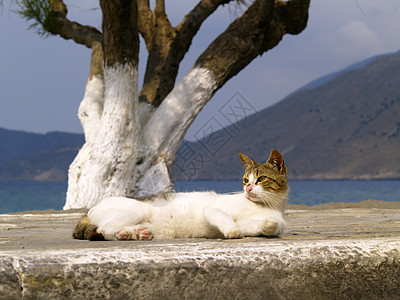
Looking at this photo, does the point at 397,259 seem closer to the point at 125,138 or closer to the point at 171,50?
the point at 125,138

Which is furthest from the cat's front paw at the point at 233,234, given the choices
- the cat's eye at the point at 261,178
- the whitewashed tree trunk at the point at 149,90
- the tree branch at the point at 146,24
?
the tree branch at the point at 146,24

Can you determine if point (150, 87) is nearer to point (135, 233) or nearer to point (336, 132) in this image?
point (135, 233)

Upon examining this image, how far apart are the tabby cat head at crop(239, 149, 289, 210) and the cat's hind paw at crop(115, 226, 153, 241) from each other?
0.72 meters

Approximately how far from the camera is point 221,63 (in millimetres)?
8547

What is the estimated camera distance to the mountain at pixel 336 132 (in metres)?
65.0

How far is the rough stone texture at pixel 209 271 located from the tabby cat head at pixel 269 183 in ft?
2.36

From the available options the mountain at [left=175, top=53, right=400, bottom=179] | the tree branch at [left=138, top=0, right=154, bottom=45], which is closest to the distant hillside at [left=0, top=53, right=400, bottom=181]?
the mountain at [left=175, top=53, right=400, bottom=179]

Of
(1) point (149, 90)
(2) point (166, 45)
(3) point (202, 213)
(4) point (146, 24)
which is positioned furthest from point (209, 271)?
(4) point (146, 24)

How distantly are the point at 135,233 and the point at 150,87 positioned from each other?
711cm

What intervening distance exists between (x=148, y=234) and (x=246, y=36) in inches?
258

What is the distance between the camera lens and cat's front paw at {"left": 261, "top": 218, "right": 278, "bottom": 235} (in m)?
2.74

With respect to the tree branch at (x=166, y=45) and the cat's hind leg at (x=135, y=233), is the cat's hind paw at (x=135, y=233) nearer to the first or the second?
the cat's hind leg at (x=135, y=233)

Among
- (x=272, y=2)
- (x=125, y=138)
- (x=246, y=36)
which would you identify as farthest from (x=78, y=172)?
(x=272, y=2)

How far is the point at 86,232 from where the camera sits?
2.92 meters
